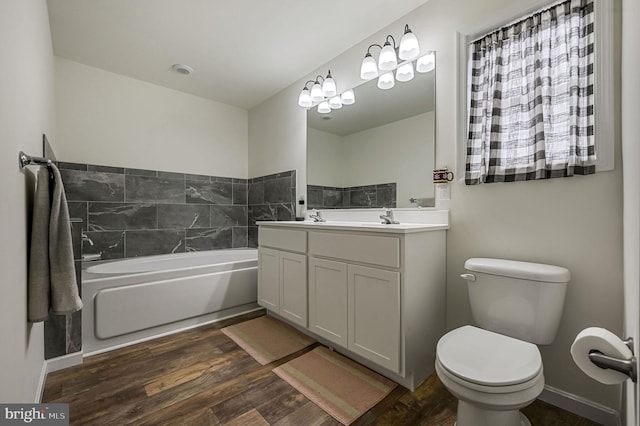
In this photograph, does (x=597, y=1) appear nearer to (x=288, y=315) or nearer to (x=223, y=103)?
(x=288, y=315)

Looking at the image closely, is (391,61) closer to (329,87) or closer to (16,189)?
(329,87)

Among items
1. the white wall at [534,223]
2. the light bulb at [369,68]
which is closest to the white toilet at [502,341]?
the white wall at [534,223]

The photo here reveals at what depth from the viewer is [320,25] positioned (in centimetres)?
227

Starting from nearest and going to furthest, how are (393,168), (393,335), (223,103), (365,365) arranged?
1. (393,335)
2. (365,365)
3. (393,168)
4. (223,103)

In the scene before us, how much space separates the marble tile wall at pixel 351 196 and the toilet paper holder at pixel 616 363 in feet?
5.84

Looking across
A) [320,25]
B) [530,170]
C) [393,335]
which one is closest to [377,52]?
[320,25]

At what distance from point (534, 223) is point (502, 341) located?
0.67 metres

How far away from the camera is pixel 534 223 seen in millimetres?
1563

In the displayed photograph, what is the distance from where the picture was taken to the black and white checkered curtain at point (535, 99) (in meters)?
1.41

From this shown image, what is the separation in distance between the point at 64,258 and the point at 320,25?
7.37ft

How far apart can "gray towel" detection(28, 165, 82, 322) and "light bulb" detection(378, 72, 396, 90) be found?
7.05 feet

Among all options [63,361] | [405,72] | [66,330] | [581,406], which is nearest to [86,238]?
[66,330]

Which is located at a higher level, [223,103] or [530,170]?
[223,103]

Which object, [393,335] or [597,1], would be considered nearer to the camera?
[597,1]
